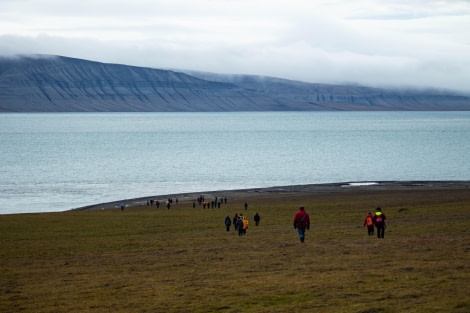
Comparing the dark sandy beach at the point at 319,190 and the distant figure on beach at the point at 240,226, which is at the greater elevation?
the dark sandy beach at the point at 319,190

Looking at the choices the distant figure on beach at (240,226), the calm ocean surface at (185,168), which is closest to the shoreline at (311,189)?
the calm ocean surface at (185,168)

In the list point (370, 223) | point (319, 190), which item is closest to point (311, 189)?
point (319, 190)

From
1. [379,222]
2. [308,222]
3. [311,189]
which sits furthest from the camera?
[311,189]

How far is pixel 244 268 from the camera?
20.8 m

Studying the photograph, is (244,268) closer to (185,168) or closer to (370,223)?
(370,223)

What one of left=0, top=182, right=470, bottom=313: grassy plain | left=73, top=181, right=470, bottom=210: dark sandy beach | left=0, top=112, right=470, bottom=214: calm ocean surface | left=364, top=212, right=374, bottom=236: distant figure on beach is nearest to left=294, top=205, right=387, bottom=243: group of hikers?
left=364, top=212, right=374, bottom=236: distant figure on beach

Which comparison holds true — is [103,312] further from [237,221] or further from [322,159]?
[322,159]

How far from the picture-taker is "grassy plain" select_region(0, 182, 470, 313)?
52.6ft

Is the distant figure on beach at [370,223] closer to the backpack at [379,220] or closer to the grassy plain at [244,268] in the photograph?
the grassy plain at [244,268]

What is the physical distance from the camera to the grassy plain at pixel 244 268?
16.0 meters

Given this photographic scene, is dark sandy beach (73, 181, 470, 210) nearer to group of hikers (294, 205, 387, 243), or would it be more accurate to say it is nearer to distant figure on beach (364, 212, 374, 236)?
distant figure on beach (364, 212, 374, 236)

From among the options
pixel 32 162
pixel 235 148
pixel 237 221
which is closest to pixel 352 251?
pixel 237 221

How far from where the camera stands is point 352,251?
2264 centimetres

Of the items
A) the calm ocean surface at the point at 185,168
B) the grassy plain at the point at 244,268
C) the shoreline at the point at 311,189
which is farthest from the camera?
the calm ocean surface at the point at 185,168
